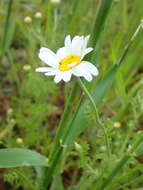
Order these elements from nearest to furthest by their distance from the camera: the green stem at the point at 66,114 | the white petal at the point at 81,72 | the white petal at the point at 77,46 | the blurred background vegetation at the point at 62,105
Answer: the white petal at the point at 81,72 < the white petal at the point at 77,46 < the green stem at the point at 66,114 < the blurred background vegetation at the point at 62,105

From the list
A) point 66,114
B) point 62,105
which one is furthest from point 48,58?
point 62,105

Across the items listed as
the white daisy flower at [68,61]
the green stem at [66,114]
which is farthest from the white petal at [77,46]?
the green stem at [66,114]

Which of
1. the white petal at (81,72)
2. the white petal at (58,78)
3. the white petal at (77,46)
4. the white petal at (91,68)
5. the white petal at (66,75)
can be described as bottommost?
the white petal at (58,78)

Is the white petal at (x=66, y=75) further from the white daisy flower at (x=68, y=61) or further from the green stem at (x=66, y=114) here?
the green stem at (x=66, y=114)

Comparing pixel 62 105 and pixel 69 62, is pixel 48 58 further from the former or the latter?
pixel 62 105

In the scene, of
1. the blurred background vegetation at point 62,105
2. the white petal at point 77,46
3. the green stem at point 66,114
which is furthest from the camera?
the blurred background vegetation at point 62,105

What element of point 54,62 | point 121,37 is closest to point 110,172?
point 54,62

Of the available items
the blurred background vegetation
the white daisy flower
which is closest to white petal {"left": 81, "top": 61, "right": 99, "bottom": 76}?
the white daisy flower

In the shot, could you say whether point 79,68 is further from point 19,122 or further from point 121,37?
point 121,37
